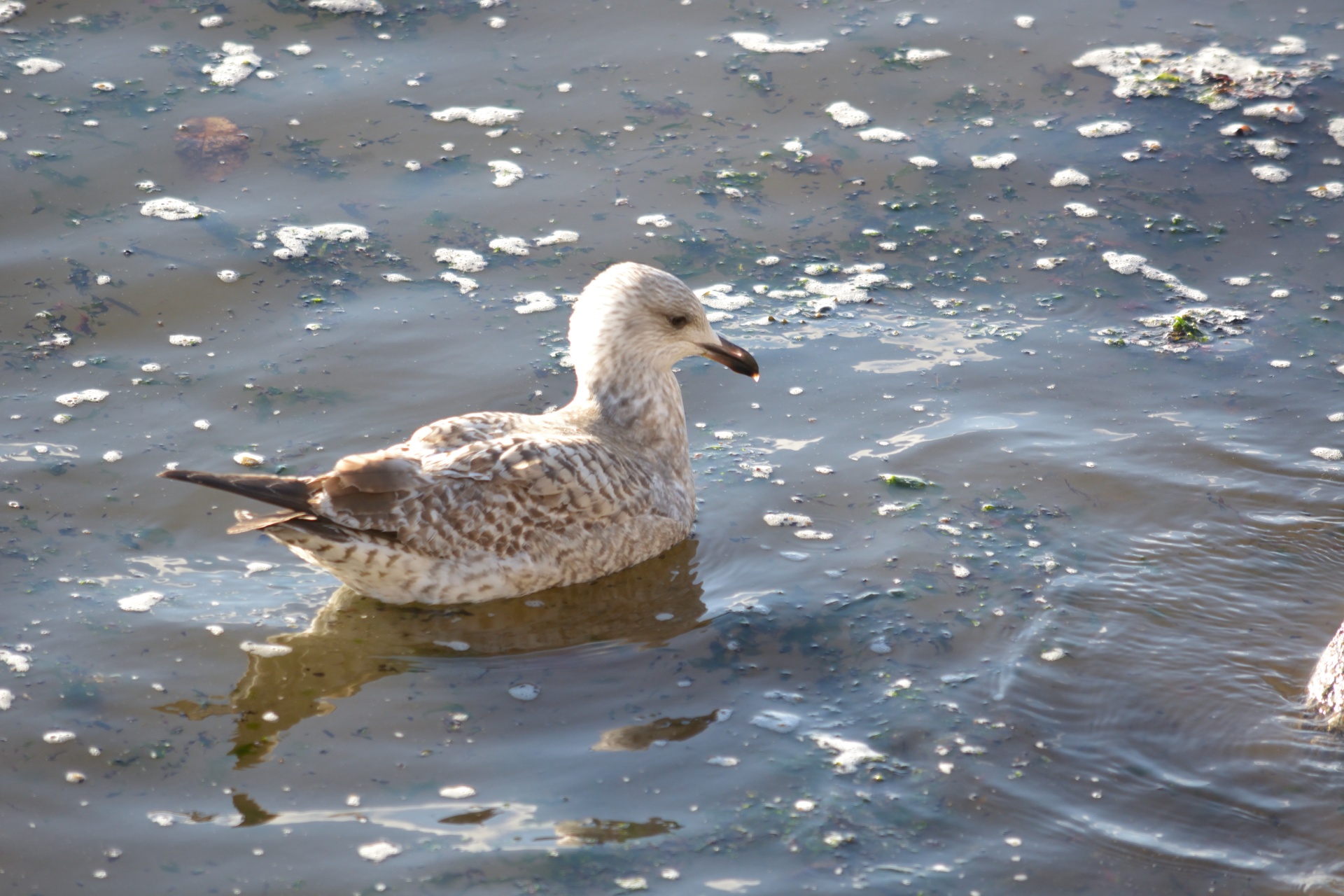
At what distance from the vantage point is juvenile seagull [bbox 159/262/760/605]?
4.71 meters

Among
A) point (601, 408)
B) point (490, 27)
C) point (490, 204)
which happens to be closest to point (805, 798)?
point (601, 408)

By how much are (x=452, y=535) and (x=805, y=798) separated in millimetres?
1655

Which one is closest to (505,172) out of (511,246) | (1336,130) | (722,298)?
(511,246)

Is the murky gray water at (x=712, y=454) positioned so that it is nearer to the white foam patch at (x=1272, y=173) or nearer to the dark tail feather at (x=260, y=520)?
the white foam patch at (x=1272, y=173)

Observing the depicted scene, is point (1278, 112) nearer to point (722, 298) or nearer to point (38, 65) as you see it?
point (722, 298)

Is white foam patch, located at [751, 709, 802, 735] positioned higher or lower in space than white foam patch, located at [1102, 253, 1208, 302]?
lower

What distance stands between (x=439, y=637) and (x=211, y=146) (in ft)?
13.8

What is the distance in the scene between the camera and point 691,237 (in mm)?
7211

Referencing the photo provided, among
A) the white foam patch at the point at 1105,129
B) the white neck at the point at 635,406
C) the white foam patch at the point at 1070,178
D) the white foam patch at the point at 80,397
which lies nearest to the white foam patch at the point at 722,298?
the white neck at the point at 635,406

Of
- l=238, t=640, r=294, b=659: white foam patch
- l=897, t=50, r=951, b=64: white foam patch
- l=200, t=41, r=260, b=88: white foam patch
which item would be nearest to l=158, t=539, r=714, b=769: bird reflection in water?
l=238, t=640, r=294, b=659: white foam patch

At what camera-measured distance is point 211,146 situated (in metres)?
7.71

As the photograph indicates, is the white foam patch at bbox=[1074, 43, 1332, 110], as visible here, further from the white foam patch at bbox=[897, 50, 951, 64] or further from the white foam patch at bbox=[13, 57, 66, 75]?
the white foam patch at bbox=[13, 57, 66, 75]

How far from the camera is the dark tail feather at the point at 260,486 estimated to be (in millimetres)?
4297

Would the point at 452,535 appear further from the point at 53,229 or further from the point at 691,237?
the point at 53,229
